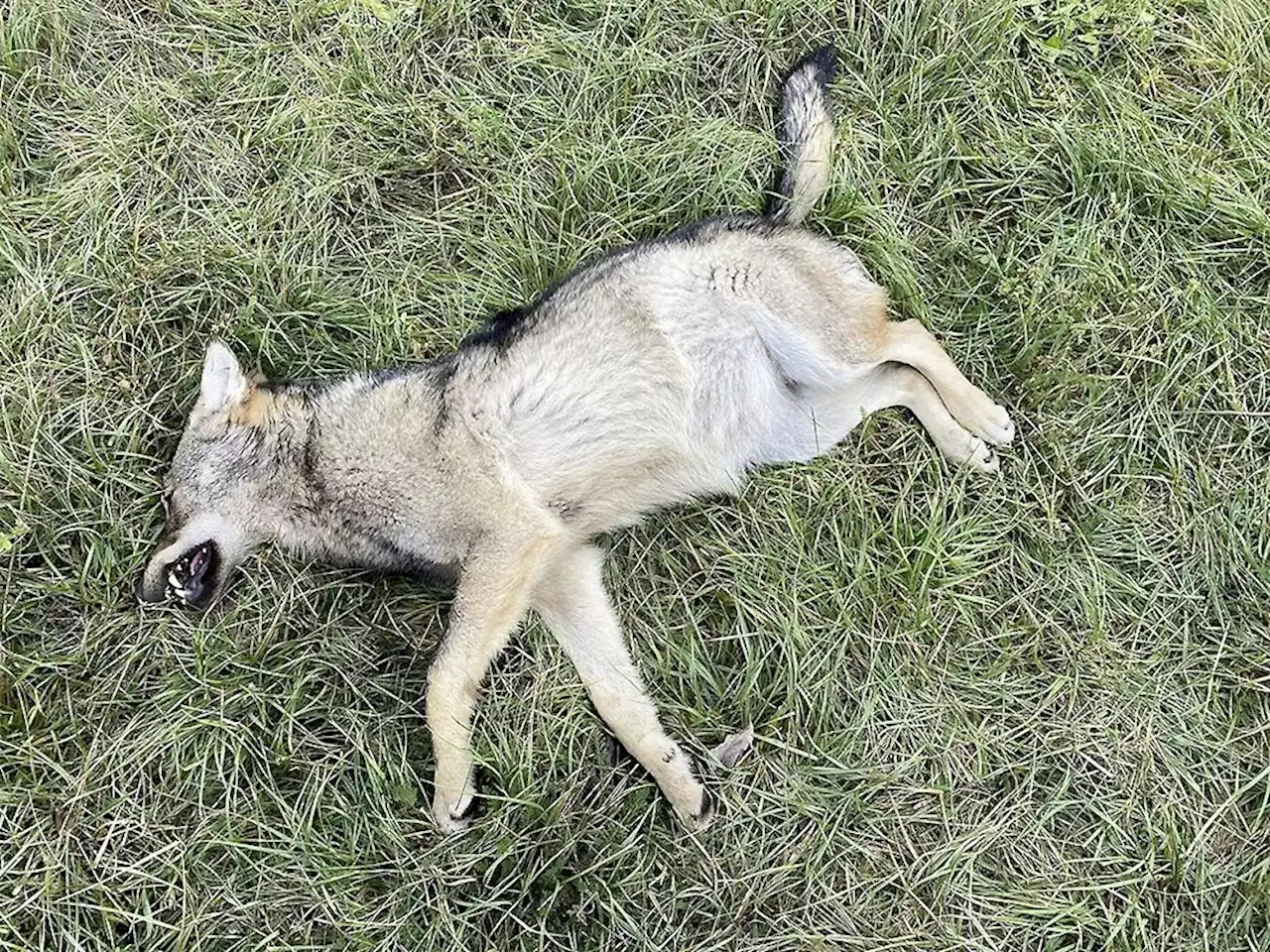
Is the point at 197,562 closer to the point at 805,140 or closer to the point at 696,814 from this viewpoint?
the point at 696,814

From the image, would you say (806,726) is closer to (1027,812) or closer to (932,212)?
(1027,812)

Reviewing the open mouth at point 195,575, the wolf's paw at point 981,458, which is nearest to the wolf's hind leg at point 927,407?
the wolf's paw at point 981,458

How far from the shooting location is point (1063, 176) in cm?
495

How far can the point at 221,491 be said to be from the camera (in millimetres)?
4254

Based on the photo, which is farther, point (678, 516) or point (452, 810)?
point (678, 516)

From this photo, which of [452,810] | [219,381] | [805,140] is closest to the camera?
[452,810]

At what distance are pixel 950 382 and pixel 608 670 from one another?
2.17 metres

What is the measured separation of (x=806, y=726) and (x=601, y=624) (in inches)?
41.6

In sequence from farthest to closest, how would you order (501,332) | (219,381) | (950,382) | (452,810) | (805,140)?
(805,140), (950,382), (501,332), (219,381), (452,810)

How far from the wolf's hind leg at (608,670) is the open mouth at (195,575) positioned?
1.50 m

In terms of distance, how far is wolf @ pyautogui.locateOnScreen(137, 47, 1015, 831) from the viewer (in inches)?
159

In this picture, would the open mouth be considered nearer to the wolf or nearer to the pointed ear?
the wolf

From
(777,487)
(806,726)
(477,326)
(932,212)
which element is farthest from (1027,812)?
(477,326)

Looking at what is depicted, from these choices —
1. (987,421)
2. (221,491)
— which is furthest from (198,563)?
(987,421)
